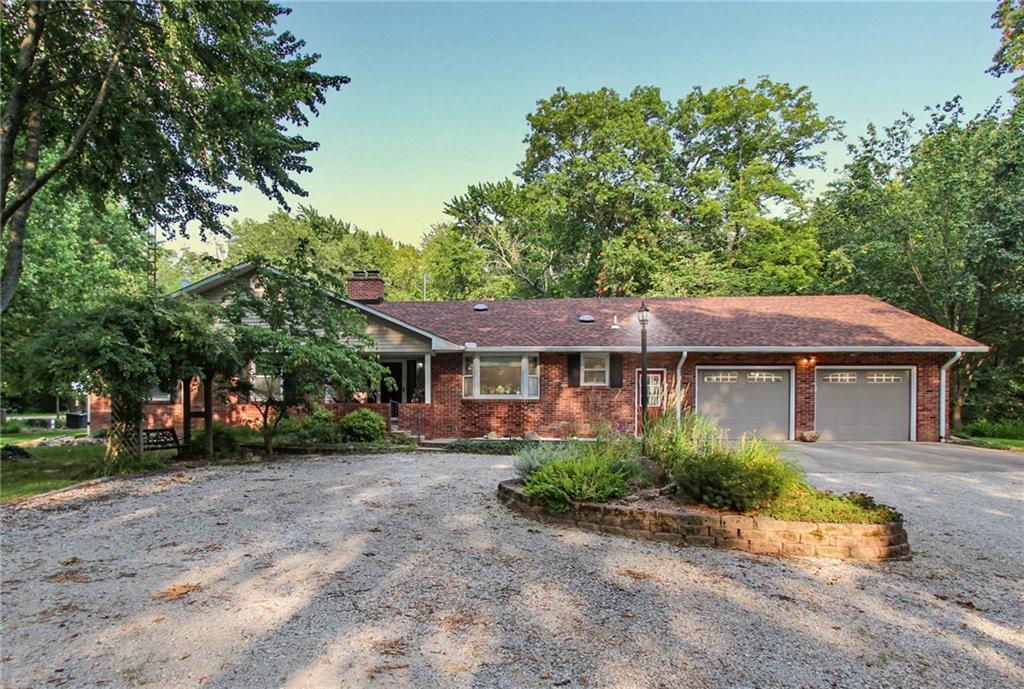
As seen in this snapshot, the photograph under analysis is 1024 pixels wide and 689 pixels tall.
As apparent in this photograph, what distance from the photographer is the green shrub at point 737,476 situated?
5043mm

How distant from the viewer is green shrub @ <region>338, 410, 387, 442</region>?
41.4 feet

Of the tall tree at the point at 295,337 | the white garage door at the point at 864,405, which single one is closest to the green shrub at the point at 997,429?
the white garage door at the point at 864,405

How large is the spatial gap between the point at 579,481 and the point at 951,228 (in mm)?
17670

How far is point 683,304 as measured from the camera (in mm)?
17828

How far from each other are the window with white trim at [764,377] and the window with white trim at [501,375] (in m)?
5.89

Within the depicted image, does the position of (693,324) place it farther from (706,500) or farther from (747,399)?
(706,500)

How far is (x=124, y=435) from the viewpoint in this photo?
918 cm

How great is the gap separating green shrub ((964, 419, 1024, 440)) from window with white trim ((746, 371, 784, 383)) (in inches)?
262

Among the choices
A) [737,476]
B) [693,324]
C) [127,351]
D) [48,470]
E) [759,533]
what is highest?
[693,324]

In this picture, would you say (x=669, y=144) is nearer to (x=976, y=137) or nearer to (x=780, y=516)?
(x=976, y=137)

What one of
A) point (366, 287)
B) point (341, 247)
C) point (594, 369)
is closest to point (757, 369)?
point (594, 369)

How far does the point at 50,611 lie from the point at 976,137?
899 inches

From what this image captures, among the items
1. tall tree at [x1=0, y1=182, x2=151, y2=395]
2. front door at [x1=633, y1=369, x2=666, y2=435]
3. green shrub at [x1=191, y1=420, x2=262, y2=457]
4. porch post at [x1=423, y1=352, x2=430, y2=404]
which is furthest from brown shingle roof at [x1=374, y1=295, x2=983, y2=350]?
tall tree at [x1=0, y1=182, x2=151, y2=395]

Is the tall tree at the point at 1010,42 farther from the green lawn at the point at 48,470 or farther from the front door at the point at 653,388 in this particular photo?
the green lawn at the point at 48,470
